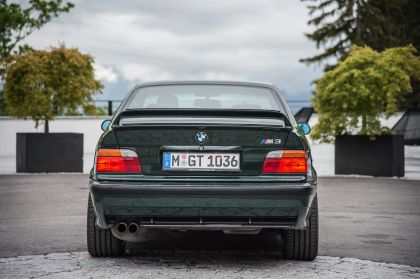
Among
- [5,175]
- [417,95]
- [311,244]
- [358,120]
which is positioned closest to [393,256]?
[311,244]

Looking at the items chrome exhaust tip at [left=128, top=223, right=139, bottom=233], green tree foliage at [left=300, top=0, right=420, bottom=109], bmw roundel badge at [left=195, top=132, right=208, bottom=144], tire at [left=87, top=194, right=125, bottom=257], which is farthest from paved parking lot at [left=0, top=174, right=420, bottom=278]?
green tree foliage at [left=300, top=0, right=420, bottom=109]

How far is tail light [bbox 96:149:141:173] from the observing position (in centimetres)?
486

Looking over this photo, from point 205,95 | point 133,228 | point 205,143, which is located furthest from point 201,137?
point 205,95

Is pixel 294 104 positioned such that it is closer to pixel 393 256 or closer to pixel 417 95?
pixel 417 95

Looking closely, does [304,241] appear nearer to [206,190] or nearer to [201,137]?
[206,190]

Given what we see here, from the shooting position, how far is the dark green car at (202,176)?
4719 mm

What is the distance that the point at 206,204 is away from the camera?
4.70 m

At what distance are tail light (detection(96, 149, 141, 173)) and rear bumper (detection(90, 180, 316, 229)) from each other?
4.8 inches

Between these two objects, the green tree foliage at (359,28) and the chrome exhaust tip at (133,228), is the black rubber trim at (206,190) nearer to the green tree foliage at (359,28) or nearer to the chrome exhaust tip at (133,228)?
the chrome exhaust tip at (133,228)

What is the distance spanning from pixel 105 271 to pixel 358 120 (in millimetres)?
11506

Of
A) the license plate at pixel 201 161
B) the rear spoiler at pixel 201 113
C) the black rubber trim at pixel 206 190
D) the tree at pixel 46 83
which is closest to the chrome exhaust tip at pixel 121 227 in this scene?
the black rubber trim at pixel 206 190

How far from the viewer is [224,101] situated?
6.46 metres

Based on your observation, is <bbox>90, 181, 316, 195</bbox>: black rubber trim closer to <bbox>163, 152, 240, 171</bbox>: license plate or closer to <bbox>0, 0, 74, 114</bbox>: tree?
<bbox>163, 152, 240, 171</bbox>: license plate

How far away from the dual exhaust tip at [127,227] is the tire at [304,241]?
3.89 ft
